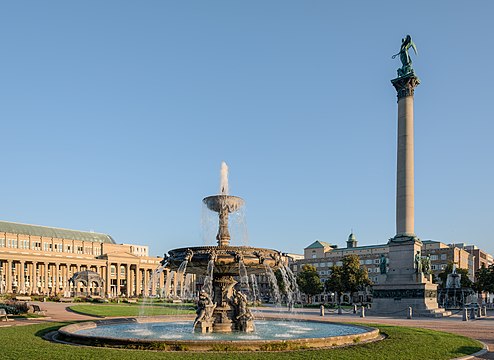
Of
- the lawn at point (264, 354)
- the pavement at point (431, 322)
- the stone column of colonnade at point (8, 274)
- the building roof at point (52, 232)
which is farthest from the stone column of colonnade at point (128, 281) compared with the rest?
the lawn at point (264, 354)

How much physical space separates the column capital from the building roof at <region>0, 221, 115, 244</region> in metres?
111

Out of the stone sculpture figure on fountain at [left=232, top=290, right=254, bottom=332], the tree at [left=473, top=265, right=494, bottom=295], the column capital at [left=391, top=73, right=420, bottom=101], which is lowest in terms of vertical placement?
the tree at [left=473, top=265, right=494, bottom=295]

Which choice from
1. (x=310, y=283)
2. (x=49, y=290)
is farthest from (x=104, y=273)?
(x=310, y=283)

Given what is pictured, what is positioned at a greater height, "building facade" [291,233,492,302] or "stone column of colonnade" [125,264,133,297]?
"building facade" [291,233,492,302]

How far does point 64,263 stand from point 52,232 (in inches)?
594

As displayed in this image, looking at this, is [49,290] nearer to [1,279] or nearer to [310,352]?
[1,279]

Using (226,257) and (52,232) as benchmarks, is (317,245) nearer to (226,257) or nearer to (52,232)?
(52,232)

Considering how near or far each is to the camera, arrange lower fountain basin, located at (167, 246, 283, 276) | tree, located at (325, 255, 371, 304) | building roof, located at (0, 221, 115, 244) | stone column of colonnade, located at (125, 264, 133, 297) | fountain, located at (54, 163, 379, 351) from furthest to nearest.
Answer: stone column of colonnade, located at (125, 264, 133, 297)
building roof, located at (0, 221, 115, 244)
tree, located at (325, 255, 371, 304)
lower fountain basin, located at (167, 246, 283, 276)
fountain, located at (54, 163, 379, 351)

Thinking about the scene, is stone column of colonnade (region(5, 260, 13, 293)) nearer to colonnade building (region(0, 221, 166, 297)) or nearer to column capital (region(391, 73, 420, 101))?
colonnade building (region(0, 221, 166, 297))

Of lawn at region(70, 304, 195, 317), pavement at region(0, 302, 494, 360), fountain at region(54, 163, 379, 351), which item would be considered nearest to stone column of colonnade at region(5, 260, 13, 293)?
lawn at region(70, 304, 195, 317)

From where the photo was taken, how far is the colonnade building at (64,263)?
12531 cm

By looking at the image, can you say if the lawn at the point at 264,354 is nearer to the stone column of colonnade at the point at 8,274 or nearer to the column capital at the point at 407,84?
the column capital at the point at 407,84

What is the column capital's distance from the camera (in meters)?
59.4

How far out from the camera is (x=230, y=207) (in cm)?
2738
